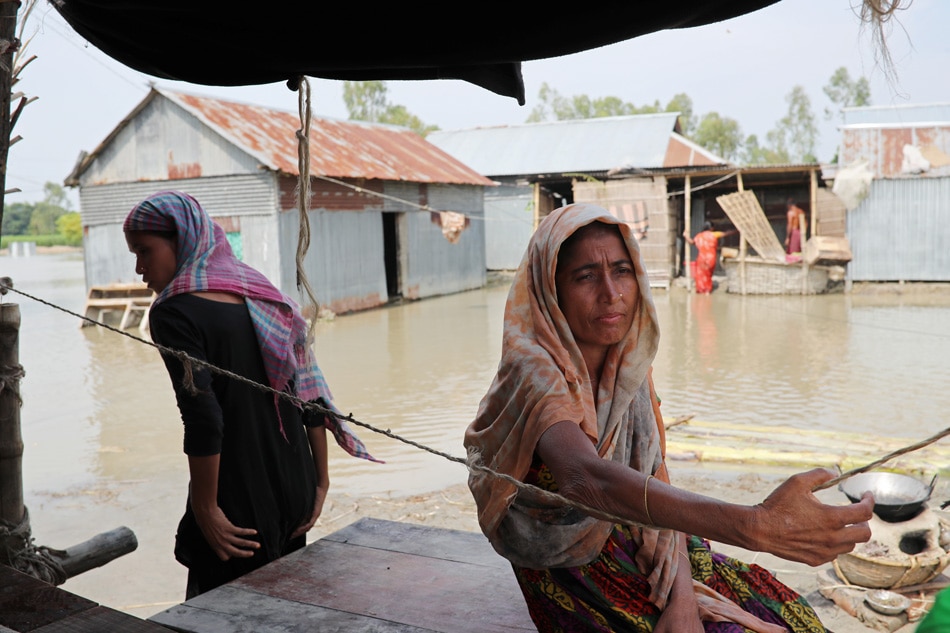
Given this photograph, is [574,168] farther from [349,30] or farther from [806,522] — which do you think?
[806,522]

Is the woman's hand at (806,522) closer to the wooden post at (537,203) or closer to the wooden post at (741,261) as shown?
the wooden post at (741,261)

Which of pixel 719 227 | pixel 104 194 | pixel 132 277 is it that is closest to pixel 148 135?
pixel 104 194

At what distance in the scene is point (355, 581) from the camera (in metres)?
2.52

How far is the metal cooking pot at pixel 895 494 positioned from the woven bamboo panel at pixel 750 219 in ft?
47.4

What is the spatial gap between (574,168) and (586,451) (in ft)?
72.4

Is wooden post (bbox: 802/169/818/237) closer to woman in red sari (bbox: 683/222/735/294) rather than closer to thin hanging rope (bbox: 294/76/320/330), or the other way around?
woman in red sari (bbox: 683/222/735/294)

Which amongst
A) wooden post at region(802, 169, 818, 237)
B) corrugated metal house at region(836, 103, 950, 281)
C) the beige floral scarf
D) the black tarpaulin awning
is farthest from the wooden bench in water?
corrugated metal house at region(836, 103, 950, 281)

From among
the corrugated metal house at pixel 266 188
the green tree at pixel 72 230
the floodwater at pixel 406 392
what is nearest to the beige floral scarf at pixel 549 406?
the floodwater at pixel 406 392

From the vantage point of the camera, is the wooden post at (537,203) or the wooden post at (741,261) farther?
the wooden post at (537,203)

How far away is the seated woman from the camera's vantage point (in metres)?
1.81

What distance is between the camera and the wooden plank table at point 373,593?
222 cm

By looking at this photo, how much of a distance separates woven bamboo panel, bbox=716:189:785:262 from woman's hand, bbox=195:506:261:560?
16857 millimetres

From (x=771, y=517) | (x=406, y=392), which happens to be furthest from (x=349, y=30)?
(x=406, y=392)

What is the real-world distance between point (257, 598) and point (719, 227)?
20.1 meters
